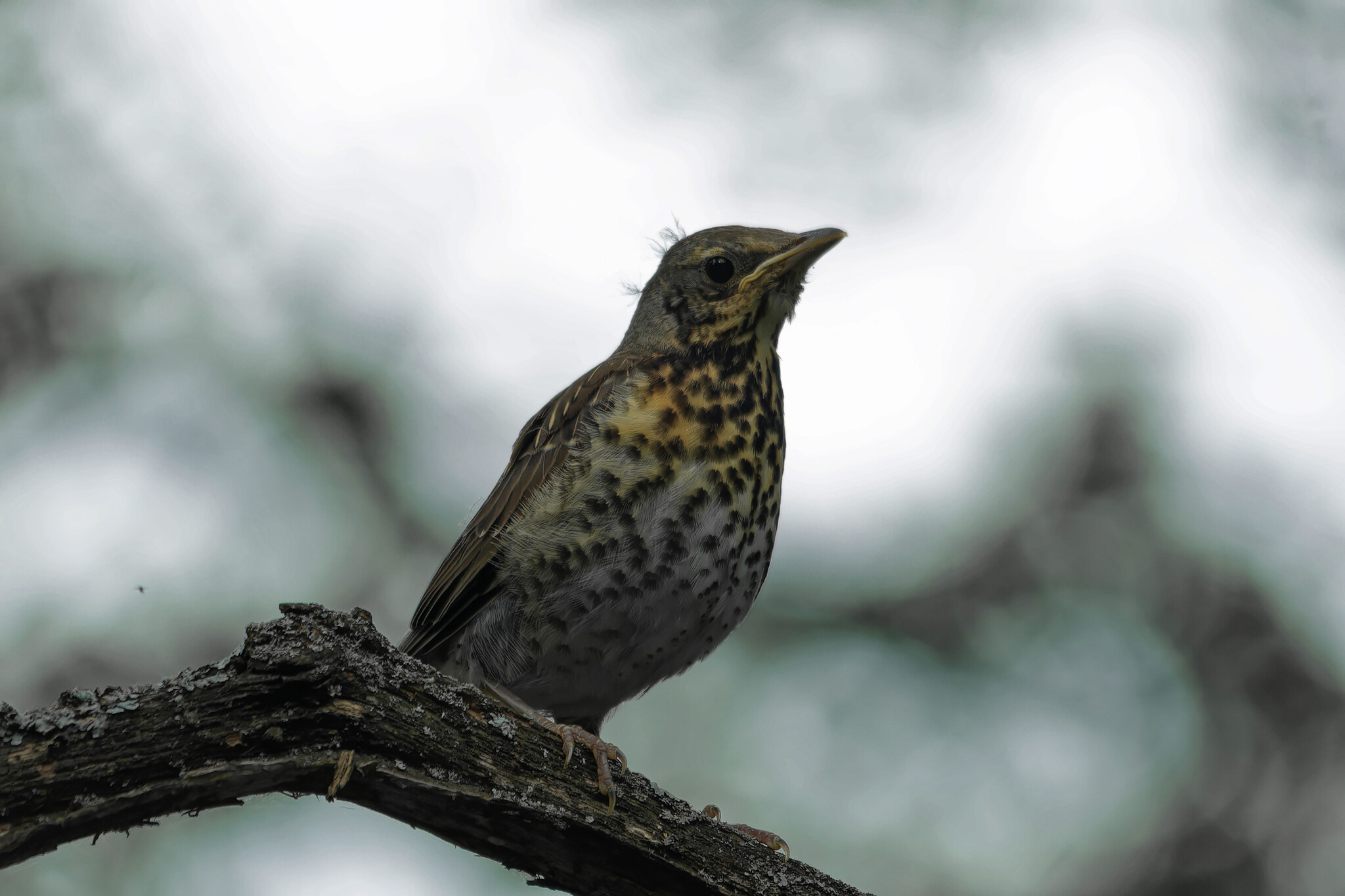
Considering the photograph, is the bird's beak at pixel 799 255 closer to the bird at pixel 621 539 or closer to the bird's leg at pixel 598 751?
the bird at pixel 621 539

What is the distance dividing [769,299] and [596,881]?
2174mm

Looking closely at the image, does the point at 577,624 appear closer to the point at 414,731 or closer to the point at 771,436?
the point at 771,436

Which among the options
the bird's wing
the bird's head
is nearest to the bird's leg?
the bird's wing

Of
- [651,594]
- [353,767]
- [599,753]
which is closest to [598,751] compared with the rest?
[599,753]

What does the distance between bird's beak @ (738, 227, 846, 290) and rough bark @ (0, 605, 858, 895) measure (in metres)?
1.97

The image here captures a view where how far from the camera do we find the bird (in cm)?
353

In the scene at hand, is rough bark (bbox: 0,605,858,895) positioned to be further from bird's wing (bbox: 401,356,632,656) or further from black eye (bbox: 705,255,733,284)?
black eye (bbox: 705,255,733,284)

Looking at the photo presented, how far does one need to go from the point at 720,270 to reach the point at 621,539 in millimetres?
1217

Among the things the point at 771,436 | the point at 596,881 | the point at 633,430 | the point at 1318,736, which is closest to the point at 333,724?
the point at 596,881

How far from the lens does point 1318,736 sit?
6352 mm

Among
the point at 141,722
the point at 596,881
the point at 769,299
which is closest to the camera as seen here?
the point at 141,722

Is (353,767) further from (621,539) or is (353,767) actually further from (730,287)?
(730,287)

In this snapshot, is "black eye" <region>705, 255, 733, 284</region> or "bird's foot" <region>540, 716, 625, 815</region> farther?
Answer: "black eye" <region>705, 255, 733, 284</region>

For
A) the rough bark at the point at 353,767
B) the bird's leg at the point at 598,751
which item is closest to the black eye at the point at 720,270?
the bird's leg at the point at 598,751
